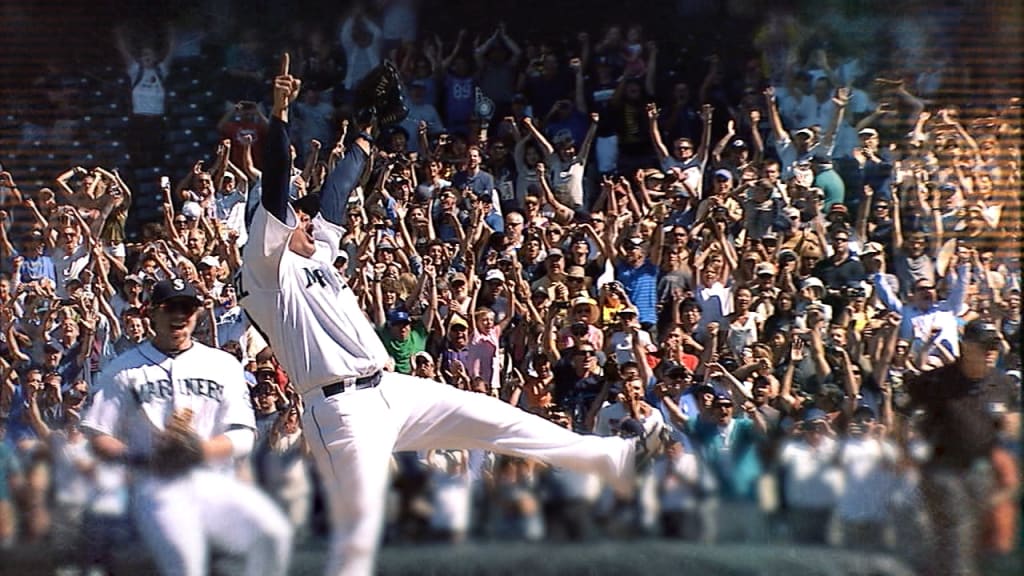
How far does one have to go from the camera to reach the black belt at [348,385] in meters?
4.37

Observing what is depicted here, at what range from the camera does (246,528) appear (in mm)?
3811

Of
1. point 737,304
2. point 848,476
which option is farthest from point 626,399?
point 848,476

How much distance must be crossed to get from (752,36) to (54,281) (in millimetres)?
3091

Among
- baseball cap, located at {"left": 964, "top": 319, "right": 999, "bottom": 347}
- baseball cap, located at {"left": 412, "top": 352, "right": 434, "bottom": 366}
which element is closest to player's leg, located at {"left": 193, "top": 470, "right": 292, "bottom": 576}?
baseball cap, located at {"left": 412, "top": 352, "right": 434, "bottom": 366}

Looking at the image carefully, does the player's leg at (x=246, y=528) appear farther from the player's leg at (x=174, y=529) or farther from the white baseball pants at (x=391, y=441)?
the white baseball pants at (x=391, y=441)

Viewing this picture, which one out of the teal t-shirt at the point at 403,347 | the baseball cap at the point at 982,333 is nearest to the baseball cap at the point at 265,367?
the teal t-shirt at the point at 403,347

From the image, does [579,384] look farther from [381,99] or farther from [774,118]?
[774,118]

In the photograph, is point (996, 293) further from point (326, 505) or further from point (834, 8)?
point (326, 505)

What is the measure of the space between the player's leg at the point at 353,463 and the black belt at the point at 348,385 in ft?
0.05

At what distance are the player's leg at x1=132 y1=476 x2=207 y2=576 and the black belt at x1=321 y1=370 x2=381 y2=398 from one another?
625mm

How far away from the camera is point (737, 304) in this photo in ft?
20.0

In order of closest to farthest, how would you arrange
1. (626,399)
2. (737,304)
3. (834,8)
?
(626,399) → (737,304) → (834,8)

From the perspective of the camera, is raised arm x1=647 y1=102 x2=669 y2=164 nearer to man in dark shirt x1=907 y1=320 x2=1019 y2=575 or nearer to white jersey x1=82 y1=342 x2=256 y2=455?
man in dark shirt x1=907 y1=320 x2=1019 y2=575

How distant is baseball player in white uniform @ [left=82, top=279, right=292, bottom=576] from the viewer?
3787 millimetres
